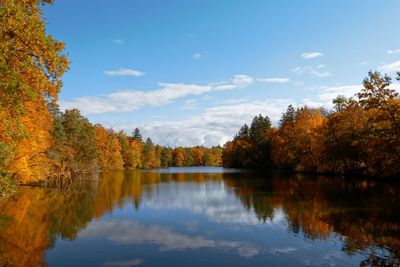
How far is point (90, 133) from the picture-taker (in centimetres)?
8538

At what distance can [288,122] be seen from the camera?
103 metres

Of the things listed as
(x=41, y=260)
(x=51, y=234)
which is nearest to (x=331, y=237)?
(x=41, y=260)

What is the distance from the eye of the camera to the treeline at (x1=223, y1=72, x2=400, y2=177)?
153ft

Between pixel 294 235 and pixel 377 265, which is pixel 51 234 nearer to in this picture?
pixel 294 235

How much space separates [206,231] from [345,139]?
151ft

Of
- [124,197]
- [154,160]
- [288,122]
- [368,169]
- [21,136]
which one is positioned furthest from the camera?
[154,160]

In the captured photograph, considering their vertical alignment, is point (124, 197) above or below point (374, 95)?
below

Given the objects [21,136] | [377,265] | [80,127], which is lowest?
[377,265]

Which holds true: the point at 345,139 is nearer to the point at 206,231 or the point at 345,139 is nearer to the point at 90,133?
the point at 206,231

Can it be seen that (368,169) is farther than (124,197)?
Yes

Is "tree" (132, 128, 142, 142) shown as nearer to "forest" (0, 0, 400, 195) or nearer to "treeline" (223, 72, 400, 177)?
"forest" (0, 0, 400, 195)

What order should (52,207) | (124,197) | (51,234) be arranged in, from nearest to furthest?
(51,234) < (52,207) < (124,197)

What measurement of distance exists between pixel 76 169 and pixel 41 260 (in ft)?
208

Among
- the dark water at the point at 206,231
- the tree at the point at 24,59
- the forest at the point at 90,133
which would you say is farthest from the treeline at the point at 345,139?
the tree at the point at 24,59
